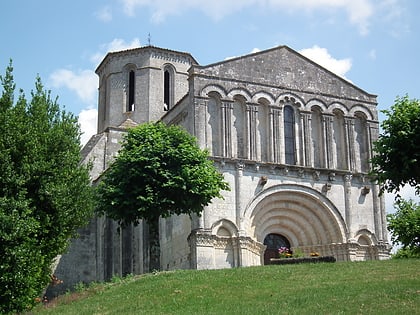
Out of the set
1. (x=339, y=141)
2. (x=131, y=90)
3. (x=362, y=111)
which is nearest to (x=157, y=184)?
(x=339, y=141)

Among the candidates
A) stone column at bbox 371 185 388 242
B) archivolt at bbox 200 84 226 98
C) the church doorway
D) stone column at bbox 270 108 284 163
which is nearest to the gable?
archivolt at bbox 200 84 226 98

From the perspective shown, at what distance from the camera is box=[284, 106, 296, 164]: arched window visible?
36188 millimetres

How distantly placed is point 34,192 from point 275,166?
13.8 metres

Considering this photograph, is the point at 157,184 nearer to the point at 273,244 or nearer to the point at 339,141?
the point at 273,244

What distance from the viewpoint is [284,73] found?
36812mm

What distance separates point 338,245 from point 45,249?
15.6 meters

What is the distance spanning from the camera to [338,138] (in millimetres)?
37438

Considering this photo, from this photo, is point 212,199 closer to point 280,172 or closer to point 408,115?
point 280,172

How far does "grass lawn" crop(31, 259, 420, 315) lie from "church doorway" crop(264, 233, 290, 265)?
9.14 meters

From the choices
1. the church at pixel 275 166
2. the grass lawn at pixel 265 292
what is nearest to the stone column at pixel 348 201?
the church at pixel 275 166

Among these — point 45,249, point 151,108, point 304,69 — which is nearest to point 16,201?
point 45,249

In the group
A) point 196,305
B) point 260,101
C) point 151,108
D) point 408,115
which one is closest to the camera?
point 196,305

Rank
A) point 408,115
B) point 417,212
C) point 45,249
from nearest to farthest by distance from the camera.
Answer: point 45,249, point 408,115, point 417,212

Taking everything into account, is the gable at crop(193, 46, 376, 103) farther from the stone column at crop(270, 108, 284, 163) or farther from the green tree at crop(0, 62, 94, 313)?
the green tree at crop(0, 62, 94, 313)
